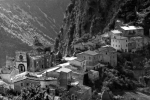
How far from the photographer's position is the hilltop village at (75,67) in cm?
5303

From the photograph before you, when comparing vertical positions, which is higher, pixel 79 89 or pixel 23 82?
pixel 23 82

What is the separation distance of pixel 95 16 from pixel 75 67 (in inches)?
1818

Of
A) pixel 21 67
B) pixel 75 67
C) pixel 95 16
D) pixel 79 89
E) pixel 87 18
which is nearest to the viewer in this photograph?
pixel 79 89

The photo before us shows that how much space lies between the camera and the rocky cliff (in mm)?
86562

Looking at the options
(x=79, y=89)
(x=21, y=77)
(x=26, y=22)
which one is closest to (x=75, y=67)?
(x=79, y=89)

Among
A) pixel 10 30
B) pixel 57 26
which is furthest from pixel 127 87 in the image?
pixel 57 26

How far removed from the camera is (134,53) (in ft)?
238

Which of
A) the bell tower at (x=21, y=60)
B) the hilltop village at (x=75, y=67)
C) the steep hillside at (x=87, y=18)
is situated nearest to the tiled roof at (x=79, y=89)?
the hilltop village at (x=75, y=67)

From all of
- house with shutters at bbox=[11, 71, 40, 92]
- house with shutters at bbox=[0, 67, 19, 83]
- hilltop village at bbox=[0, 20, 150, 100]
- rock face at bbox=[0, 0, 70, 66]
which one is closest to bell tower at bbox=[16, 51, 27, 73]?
hilltop village at bbox=[0, 20, 150, 100]

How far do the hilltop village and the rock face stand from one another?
36.1 meters

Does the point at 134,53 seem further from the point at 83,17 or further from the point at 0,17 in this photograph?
the point at 0,17

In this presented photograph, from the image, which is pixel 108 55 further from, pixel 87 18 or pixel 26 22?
pixel 26 22

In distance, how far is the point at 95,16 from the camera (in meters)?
105

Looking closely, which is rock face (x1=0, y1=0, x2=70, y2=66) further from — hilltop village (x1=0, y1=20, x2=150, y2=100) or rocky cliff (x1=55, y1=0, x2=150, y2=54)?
hilltop village (x1=0, y1=20, x2=150, y2=100)
